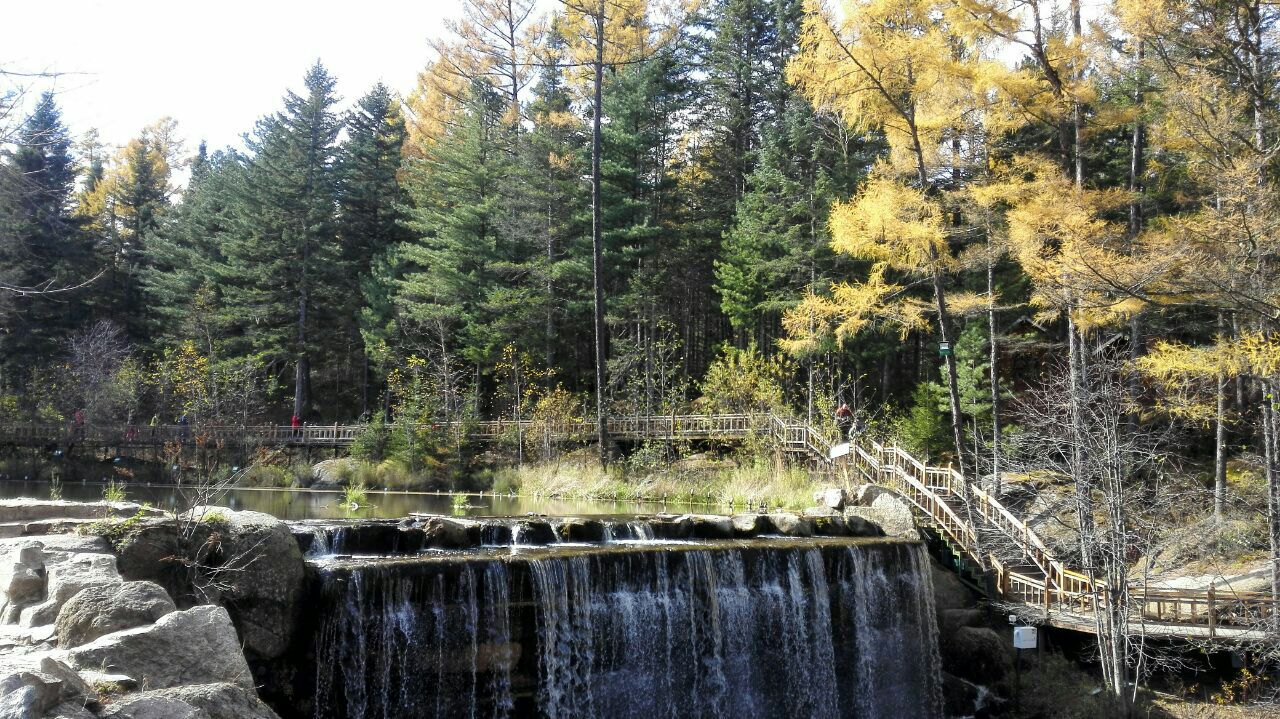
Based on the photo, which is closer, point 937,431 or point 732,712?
point 732,712

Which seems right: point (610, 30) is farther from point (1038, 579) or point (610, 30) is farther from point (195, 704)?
point (195, 704)

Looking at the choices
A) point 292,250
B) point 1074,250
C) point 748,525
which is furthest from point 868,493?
point 292,250

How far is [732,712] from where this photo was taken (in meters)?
11.1

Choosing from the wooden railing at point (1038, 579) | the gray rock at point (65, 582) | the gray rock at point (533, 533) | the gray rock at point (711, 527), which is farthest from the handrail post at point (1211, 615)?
the gray rock at point (65, 582)

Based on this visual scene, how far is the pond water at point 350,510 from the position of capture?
18.9 meters

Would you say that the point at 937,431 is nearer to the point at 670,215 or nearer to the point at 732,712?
the point at 670,215

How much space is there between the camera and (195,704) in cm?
472

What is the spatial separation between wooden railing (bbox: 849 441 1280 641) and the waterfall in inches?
66.2

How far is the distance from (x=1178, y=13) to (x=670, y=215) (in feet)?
71.6

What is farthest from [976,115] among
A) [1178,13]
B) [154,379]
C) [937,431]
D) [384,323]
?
[154,379]

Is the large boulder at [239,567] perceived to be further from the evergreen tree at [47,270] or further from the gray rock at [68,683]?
the evergreen tree at [47,270]

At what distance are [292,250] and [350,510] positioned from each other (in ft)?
60.2

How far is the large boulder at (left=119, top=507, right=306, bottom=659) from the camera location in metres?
8.02

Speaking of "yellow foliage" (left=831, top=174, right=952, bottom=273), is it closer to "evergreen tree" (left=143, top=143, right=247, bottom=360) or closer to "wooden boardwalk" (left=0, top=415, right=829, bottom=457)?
"wooden boardwalk" (left=0, top=415, right=829, bottom=457)
